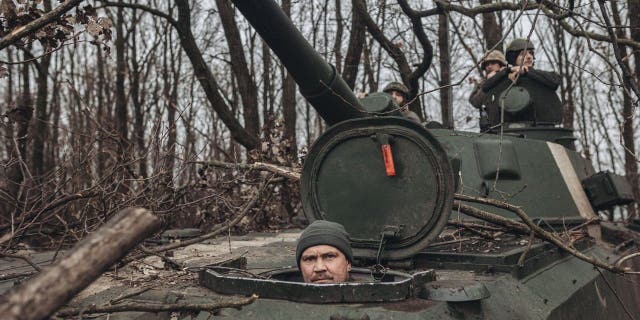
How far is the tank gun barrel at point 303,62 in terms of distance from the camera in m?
2.97

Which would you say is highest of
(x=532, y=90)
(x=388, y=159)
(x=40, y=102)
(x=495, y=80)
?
(x=40, y=102)

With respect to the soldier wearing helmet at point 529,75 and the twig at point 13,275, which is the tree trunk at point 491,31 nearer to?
the soldier wearing helmet at point 529,75

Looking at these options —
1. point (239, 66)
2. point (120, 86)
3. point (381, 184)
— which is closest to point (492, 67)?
point (381, 184)

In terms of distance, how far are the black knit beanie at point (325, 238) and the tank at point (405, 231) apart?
18 centimetres

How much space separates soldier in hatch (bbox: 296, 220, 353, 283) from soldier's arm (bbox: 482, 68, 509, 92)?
11.3 ft

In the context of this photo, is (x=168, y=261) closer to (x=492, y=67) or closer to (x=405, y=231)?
(x=405, y=231)

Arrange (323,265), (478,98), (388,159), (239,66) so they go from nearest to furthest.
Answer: (323,265), (388,159), (478,98), (239,66)

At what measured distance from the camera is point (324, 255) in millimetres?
2891

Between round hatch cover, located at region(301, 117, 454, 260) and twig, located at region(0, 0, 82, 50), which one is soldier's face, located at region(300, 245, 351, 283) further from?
twig, located at region(0, 0, 82, 50)

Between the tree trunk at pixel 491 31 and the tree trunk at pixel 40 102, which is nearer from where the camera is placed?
the tree trunk at pixel 491 31

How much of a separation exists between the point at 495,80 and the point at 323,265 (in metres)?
3.61

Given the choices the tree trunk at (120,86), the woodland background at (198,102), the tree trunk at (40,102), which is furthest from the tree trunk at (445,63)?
the tree trunk at (40,102)

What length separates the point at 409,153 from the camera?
330cm

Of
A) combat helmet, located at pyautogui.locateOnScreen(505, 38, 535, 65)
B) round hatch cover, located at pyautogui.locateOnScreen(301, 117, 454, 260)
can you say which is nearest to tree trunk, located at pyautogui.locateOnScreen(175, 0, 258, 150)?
combat helmet, located at pyautogui.locateOnScreen(505, 38, 535, 65)
